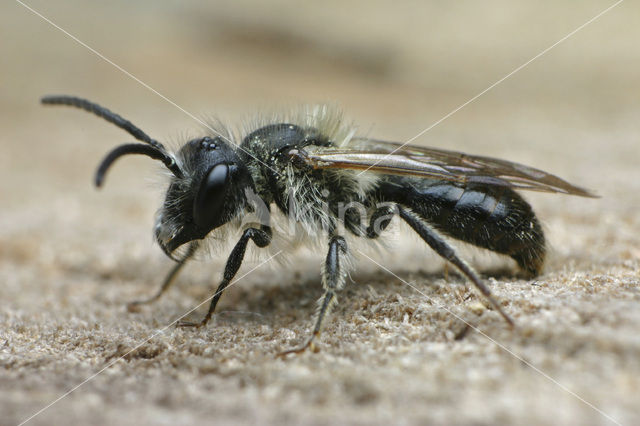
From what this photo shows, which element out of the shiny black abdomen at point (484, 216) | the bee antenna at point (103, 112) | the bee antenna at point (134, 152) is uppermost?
the bee antenna at point (103, 112)

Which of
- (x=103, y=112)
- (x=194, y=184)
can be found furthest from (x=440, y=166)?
(x=103, y=112)

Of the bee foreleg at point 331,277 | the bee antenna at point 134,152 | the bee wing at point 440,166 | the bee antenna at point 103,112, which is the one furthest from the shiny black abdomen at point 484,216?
the bee antenna at point 103,112

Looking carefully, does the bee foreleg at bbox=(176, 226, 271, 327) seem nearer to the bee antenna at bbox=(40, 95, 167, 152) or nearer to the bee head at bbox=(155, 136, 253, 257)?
the bee head at bbox=(155, 136, 253, 257)

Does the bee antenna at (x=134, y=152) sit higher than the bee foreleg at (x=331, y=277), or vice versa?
the bee antenna at (x=134, y=152)

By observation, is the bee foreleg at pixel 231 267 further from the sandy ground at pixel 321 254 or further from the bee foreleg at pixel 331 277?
the bee foreleg at pixel 331 277

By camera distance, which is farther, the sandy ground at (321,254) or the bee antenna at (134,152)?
the bee antenna at (134,152)
